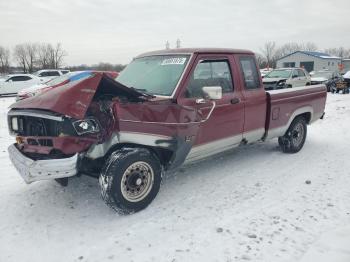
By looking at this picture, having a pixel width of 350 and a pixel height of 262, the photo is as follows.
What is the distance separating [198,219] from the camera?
12.3 feet

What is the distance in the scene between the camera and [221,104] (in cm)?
472

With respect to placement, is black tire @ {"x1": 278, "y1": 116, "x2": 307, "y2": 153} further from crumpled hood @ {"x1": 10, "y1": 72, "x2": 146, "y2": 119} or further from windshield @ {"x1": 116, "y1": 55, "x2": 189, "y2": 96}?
crumpled hood @ {"x1": 10, "y1": 72, "x2": 146, "y2": 119}

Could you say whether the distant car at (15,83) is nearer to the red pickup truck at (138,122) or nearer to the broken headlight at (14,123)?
the red pickup truck at (138,122)

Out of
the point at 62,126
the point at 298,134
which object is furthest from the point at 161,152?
the point at 298,134

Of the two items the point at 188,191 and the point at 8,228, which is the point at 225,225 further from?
the point at 8,228

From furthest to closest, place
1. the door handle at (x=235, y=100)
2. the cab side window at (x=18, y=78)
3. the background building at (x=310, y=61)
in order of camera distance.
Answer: the background building at (x=310, y=61) < the cab side window at (x=18, y=78) < the door handle at (x=235, y=100)

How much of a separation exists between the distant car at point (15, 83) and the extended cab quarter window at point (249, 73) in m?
20.1

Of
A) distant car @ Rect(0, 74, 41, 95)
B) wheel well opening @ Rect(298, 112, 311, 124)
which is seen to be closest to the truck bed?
wheel well opening @ Rect(298, 112, 311, 124)

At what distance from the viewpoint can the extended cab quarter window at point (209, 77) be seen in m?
4.38

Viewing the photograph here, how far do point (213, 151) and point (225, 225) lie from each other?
147 cm

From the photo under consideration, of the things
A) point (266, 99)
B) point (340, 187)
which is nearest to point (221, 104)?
point (266, 99)

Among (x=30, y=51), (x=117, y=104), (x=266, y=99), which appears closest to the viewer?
(x=117, y=104)

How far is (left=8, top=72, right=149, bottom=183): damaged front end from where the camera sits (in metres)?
3.34

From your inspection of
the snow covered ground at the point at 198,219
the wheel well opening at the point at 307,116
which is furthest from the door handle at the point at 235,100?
the wheel well opening at the point at 307,116
